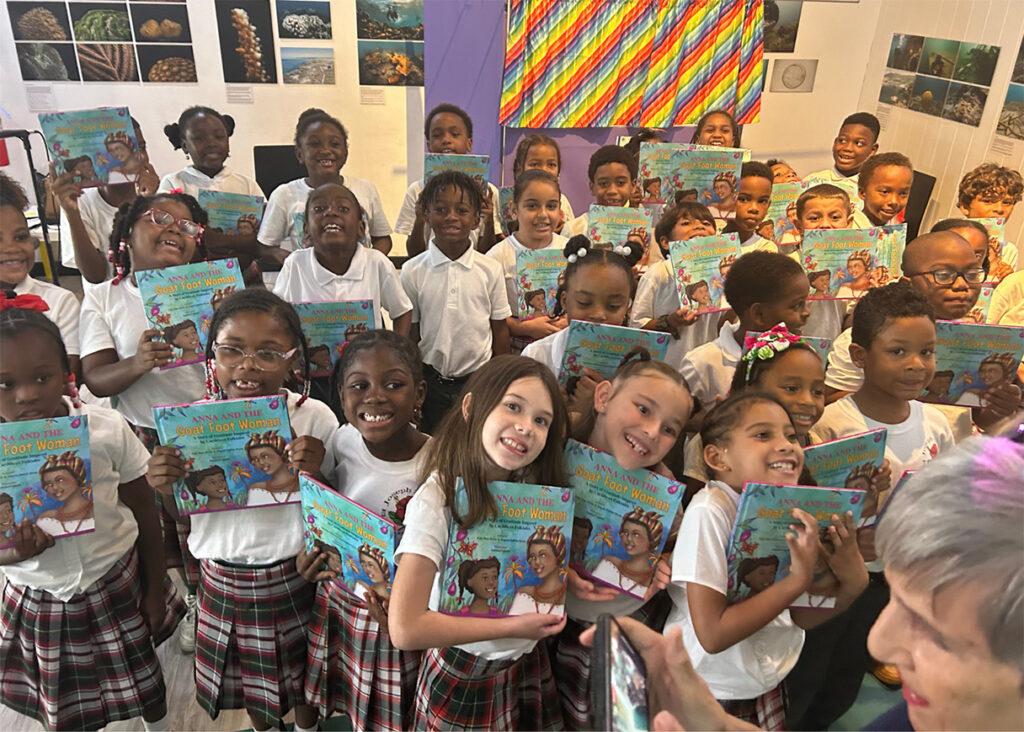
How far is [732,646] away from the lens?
152cm

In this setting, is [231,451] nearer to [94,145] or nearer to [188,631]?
[188,631]

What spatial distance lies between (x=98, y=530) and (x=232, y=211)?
62.5 inches

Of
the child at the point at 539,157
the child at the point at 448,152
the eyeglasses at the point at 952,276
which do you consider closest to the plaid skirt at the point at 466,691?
the eyeglasses at the point at 952,276

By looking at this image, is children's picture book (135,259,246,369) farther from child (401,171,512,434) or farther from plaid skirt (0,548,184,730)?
child (401,171,512,434)

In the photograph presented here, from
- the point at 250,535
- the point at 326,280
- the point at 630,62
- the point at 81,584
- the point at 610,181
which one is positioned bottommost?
the point at 81,584

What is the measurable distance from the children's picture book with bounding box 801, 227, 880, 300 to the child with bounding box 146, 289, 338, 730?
2.08 meters

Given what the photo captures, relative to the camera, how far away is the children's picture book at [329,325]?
2186mm

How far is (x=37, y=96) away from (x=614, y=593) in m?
5.86

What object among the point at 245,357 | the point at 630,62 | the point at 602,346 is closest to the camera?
the point at 245,357

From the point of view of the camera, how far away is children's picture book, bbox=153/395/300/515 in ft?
5.28

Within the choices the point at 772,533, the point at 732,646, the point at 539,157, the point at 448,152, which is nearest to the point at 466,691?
the point at 732,646

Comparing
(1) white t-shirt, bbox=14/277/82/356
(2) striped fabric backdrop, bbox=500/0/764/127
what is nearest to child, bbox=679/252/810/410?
(1) white t-shirt, bbox=14/277/82/356

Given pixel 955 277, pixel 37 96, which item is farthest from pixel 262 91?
pixel 955 277

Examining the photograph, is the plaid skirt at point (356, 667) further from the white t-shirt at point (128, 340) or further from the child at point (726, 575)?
the white t-shirt at point (128, 340)
